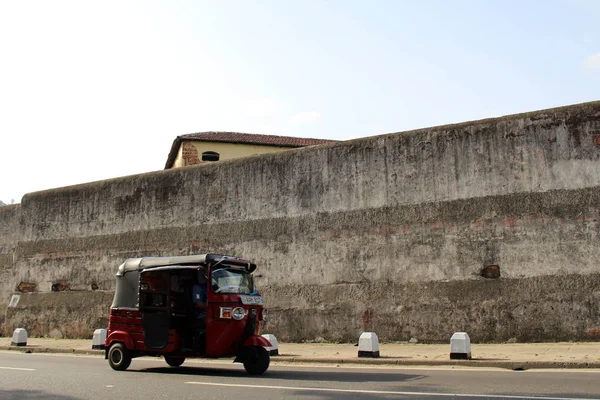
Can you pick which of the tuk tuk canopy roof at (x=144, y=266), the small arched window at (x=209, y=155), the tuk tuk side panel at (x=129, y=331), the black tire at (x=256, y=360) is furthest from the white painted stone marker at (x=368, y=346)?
the small arched window at (x=209, y=155)

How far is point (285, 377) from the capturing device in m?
9.25

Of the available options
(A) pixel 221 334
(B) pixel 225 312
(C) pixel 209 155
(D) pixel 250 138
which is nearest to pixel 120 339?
(A) pixel 221 334

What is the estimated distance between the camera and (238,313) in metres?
9.80

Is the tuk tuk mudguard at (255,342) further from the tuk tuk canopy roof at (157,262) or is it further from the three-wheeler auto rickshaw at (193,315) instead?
the tuk tuk canopy roof at (157,262)

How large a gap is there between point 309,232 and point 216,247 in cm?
297

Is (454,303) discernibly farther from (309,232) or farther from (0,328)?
(0,328)

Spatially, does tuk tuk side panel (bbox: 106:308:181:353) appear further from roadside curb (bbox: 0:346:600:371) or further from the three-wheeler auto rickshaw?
roadside curb (bbox: 0:346:600:371)

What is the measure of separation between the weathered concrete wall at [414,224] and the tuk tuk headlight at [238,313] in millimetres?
5031

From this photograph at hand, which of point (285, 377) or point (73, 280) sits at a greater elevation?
point (73, 280)

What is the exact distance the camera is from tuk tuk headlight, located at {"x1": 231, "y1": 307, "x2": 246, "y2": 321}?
9.74 metres

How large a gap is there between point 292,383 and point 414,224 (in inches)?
259

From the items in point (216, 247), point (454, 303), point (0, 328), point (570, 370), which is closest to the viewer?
point (570, 370)

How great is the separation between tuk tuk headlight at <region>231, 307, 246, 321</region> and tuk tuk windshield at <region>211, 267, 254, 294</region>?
37 cm

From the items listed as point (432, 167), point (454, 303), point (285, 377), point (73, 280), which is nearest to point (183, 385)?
point (285, 377)
